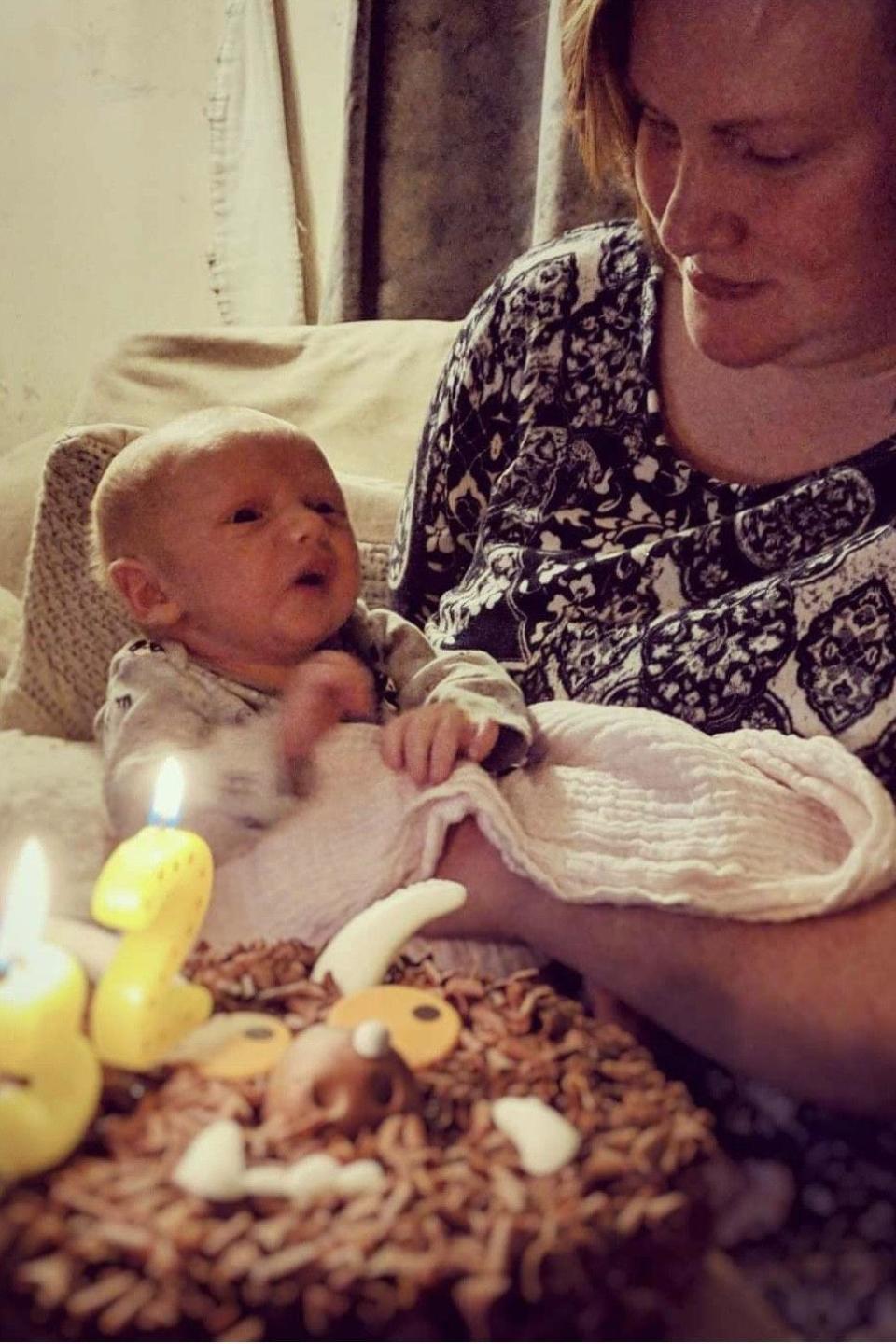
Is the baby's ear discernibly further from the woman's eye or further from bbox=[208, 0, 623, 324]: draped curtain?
bbox=[208, 0, 623, 324]: draped curtain

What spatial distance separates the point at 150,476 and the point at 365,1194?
70 centimetres

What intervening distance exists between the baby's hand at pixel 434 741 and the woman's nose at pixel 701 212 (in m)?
0.45

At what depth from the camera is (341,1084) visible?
512 millimetres

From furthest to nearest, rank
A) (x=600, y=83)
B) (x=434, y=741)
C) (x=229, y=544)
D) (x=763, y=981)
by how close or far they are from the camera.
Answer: (x=600, y=83) < (x=229, y=544) < (x=434, y=741) < (x=763, y=981)

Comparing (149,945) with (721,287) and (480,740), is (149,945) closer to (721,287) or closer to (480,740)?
(480,740)

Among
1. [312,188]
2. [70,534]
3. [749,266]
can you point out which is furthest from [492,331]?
[312,188]

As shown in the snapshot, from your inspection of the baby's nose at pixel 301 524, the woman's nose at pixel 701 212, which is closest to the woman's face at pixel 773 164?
the woman's nose at pixel 701 212

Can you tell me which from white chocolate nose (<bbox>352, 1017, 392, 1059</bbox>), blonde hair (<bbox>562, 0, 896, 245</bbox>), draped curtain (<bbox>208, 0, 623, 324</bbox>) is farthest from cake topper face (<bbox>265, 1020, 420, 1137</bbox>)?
draped curtain (<bbox>208, 0, 623, 324</bbox>)

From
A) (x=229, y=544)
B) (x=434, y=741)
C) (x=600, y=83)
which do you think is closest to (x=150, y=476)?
(x=229, y=544)

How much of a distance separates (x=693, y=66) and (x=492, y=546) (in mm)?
482

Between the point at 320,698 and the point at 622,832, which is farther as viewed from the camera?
the point at 320,698

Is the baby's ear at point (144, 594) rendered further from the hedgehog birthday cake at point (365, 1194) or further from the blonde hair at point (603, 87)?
the blonde hair at point (603, 87)

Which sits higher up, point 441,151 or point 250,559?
point 441,151

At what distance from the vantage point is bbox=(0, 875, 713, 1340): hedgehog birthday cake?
0.44 m
